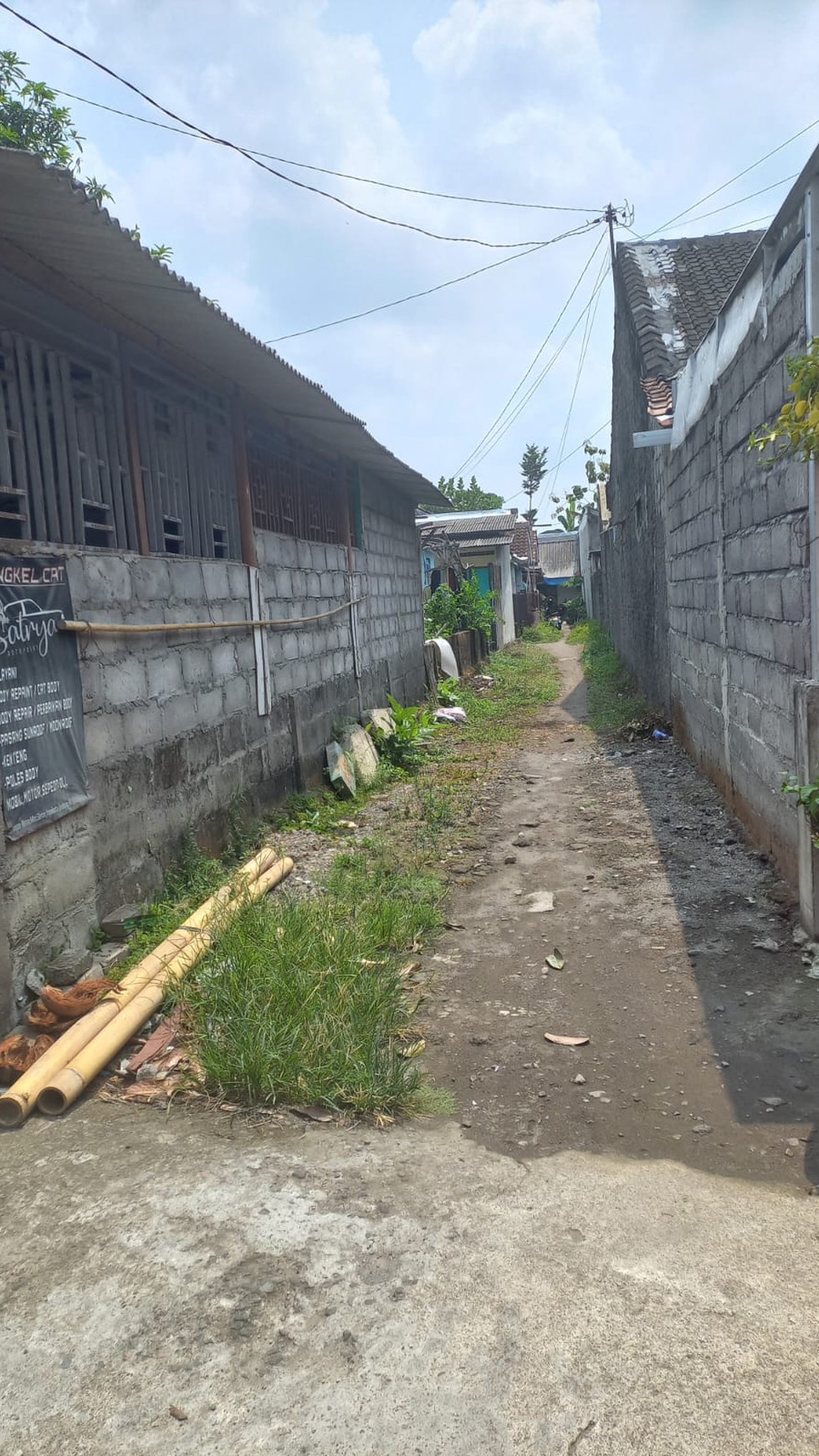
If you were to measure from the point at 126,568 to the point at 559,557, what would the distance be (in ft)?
174

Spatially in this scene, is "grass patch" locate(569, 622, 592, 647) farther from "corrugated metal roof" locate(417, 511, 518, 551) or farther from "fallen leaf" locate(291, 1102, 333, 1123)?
"fallen leaf" locate(291, 1102, 333, 1123)

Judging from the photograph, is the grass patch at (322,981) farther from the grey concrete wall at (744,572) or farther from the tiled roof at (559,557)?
the tiled roof at (559,557)

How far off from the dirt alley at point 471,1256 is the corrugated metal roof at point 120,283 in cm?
325

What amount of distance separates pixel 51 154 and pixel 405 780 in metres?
7.15

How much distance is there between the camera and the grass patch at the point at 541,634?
97.7 feet

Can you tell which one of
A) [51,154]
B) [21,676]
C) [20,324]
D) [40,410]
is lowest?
[21,676]

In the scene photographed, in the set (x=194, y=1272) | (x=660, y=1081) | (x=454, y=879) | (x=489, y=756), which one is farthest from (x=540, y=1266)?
(x=489, y=756)

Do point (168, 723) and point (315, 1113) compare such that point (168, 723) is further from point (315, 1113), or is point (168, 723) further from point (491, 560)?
point (491, 560)

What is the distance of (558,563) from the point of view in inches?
2188

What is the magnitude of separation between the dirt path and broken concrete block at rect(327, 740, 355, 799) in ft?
6.46

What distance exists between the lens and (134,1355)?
210 cm

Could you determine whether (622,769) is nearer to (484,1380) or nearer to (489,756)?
(489,756)

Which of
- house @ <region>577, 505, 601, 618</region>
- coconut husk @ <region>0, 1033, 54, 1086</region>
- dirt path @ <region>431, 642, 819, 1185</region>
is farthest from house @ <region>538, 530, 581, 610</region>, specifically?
coconut husk @ <region>0, 1033, 54, 1086</region>

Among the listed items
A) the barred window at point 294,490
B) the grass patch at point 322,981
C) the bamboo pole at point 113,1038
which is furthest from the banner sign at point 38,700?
the barred window at point 294,490
